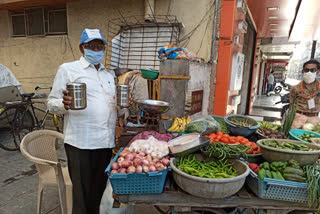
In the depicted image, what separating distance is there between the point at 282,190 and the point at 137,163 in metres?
1.17

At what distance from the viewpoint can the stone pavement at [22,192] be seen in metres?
2.89

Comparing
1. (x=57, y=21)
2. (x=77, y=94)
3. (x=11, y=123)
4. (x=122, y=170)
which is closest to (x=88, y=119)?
(x=77, y=94)

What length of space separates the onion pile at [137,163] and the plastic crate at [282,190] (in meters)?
0.76

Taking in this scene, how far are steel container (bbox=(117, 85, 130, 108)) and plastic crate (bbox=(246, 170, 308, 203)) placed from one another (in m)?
1.41

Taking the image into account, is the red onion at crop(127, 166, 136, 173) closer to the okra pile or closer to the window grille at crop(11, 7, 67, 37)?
the okra pile

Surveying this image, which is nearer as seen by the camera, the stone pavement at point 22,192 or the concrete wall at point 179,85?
the stone pavement at point 22,192

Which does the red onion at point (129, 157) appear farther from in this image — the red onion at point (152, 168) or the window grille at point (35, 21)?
the window grille at point (35, 21)

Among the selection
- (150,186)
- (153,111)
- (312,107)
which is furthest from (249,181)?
(312,107)

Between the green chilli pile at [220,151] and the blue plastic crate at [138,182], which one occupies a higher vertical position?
the green chilli pile at [220,151]

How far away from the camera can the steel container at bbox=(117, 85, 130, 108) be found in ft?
6.92

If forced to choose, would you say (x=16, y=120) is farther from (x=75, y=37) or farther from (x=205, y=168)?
(x=205, y=168)

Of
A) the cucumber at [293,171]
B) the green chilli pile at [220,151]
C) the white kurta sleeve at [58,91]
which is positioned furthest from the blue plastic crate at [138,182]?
the cucumber at [293,171]

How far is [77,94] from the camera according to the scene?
1.82 metres

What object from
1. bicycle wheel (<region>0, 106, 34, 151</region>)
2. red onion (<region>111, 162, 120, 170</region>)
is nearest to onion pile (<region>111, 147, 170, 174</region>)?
red onion (<region>111, 162, 120, 170</region>)
